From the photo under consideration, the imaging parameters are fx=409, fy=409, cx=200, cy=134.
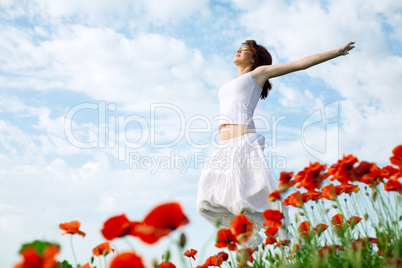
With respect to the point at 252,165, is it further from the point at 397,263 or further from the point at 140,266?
the point at 140,266

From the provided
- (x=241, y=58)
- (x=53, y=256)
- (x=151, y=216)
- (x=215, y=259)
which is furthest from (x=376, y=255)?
(x=241, y=58)

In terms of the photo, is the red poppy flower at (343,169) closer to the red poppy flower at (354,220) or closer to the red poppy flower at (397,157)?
the red poppy flower at (397,157)

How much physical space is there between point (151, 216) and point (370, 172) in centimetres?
141

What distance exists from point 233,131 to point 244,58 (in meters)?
0.94

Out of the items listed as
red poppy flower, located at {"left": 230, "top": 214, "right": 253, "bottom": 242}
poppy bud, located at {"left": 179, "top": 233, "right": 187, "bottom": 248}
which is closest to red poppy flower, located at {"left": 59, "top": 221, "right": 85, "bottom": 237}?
red poppy flower, located at {"left": 230, "top": 214, "right": 253, "bottom": 242}

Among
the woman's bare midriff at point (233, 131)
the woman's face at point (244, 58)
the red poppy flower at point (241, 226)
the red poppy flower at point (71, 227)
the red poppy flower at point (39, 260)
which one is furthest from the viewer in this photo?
the woman's face at point (244, 58)

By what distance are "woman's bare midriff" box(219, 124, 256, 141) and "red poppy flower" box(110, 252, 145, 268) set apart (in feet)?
8.43

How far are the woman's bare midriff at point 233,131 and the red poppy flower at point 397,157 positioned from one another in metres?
1.65

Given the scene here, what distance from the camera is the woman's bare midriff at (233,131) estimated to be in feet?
12.2

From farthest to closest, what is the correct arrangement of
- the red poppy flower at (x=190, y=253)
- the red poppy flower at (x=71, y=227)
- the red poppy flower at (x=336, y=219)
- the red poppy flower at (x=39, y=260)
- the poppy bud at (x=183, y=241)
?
the red poppy flower at (x=190, y=253) → the red poppy flower at (x=336, y=219) → the red poppy flower at (x=71, y=227) → the poppy bud at (x=183, y=241) → the red poppy flower at (x=39, y=260)

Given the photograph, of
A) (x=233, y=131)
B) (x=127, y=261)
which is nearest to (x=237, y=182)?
(x=233, y=131)

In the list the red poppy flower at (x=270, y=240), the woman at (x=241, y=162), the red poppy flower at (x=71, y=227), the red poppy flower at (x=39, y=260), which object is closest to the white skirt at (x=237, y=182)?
the woman at (x=241, y=162)

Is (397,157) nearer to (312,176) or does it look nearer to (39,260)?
(312,176)

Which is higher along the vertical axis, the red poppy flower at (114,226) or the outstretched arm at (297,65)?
the outstretched arm at (297,65)
